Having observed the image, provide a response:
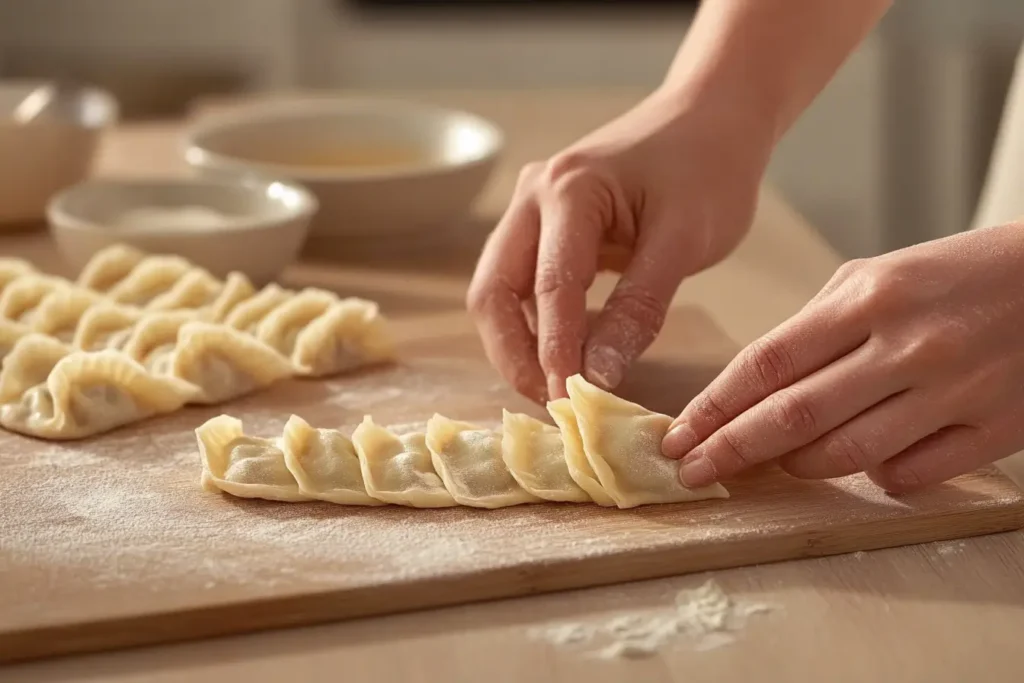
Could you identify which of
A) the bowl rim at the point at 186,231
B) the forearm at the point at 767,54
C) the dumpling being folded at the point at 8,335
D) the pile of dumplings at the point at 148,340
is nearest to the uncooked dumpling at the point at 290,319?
the pile of dumplings at the point at 148,340

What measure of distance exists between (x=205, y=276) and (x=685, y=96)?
732mm

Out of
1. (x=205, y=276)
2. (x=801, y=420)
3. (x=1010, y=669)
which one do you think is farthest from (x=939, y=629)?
(x=205, y=276)

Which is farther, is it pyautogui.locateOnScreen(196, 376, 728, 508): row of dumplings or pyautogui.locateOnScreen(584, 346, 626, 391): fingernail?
pyautogui.locateOnScreen(584, 346, 626, 391): fingernail

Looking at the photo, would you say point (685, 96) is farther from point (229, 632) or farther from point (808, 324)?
point (229, 632)

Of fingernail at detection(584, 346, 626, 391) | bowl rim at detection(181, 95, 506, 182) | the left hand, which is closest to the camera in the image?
the left hand

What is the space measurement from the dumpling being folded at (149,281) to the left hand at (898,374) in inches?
36.1

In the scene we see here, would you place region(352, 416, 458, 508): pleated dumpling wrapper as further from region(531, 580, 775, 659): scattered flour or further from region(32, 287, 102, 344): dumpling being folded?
region(32, 287, 102, 344): dumpling being folded

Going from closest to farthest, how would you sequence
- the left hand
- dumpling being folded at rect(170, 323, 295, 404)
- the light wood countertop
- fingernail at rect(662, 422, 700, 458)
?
the light wood countertop < the left hand < fingernail at rect(662, 422, 700, 458) < dumpling being folded at rect(170, 323, 295, 404)

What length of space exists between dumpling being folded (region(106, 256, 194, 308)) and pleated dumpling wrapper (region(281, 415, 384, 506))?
0.56m

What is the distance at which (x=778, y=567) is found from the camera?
121 centimetres

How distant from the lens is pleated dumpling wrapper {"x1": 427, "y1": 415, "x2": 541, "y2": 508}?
1290 mm

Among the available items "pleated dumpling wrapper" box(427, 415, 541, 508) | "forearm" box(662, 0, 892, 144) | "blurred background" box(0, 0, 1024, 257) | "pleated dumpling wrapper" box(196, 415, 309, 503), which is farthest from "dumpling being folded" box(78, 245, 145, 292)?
"blurred background" box(0, 0, 1024, 257)

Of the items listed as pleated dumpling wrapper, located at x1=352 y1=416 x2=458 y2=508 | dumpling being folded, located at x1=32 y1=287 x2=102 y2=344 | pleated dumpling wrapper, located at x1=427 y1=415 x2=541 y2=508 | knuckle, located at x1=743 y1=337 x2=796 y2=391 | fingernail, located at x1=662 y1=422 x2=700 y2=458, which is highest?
knuckle, located at x1=743 y1=337 x2=796 y2=391

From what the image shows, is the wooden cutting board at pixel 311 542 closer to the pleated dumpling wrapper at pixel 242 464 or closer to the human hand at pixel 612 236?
the pleated dumpling wrapper at pixel 242 464
